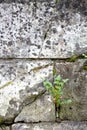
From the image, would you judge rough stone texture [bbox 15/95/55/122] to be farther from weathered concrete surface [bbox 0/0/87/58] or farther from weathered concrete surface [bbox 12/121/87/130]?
weathered concrete surface [bbox 0/0/87/58]

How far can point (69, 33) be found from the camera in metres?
2.65

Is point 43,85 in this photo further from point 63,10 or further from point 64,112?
point 63,10

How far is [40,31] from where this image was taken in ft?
8.66

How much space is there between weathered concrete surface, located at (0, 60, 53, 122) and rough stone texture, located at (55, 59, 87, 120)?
122 millimetres

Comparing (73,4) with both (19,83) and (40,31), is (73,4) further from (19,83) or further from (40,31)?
(19,83)

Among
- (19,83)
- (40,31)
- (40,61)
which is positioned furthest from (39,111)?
(40,31)

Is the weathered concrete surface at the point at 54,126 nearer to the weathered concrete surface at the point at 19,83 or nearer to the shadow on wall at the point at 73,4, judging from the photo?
the weathered concrete surface at the point at 19,83

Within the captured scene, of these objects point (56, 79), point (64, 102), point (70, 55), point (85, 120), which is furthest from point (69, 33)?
point (85, 120)

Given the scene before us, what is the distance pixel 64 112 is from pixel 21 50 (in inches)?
25.2

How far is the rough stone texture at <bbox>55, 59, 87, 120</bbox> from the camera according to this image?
2695 millimetres

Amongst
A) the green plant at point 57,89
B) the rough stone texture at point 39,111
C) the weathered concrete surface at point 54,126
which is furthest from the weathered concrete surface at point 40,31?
the weathered concrete surface at point 54,126

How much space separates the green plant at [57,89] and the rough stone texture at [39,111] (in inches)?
2.2

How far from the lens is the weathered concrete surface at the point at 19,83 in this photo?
2.67m

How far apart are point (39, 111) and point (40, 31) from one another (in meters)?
0.68
